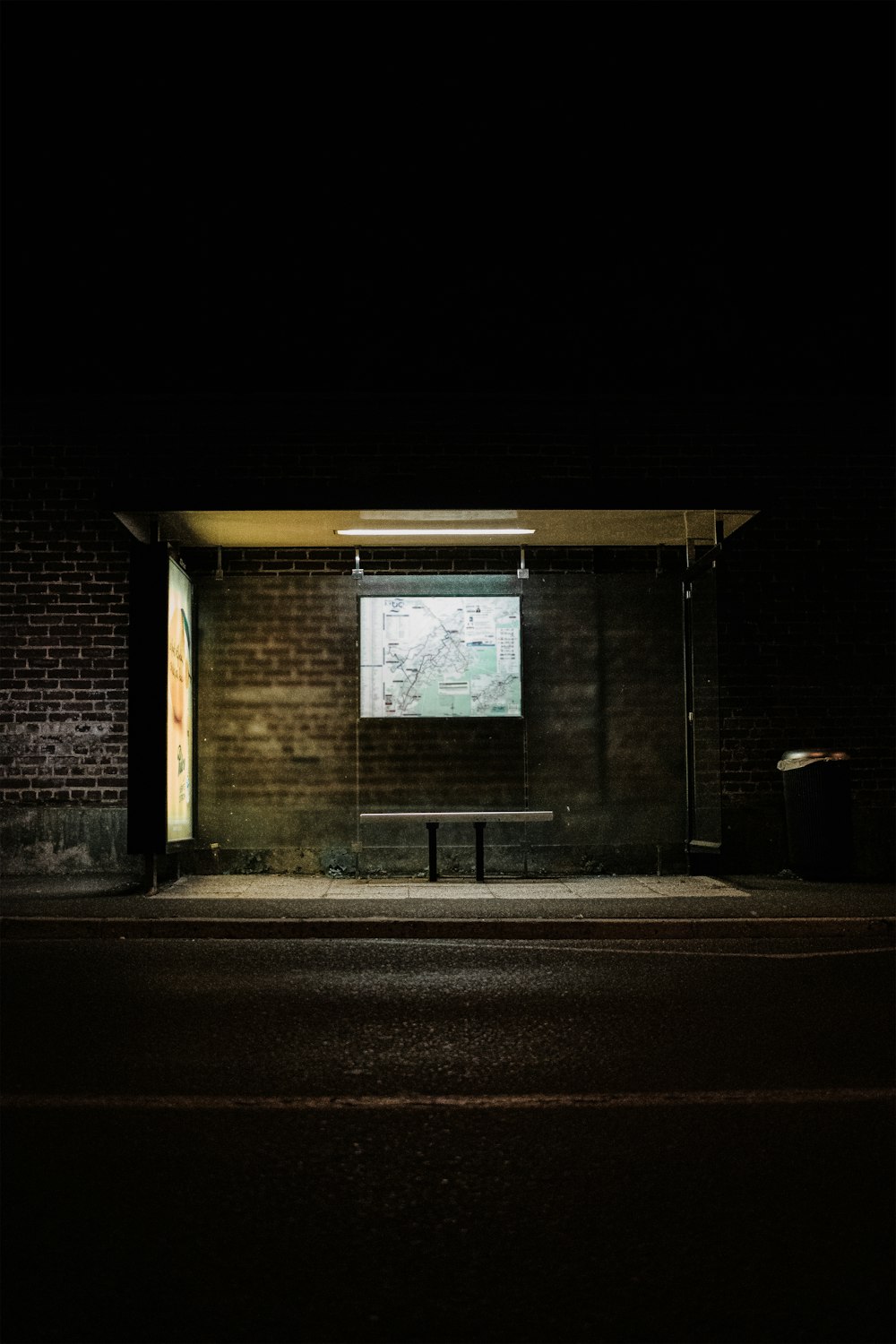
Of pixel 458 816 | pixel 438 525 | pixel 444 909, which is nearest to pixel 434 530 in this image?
pixel 438 525

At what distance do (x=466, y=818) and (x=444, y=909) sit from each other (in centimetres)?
214

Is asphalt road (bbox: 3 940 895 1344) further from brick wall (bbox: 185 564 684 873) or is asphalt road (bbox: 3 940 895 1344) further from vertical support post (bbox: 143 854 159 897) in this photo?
brick wall (bbox: 185 564 684 873)

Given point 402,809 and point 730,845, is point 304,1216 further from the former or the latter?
point 730,845

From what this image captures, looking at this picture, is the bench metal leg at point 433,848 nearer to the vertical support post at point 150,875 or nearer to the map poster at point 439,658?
the map poster at point 439,658

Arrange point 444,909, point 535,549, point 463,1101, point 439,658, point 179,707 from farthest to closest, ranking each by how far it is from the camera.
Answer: point 535,549
point 439,658
point 179,707
point 444,909
point 463,1101

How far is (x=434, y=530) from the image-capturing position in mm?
12148

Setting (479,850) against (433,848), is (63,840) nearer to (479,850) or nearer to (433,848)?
(433,848)

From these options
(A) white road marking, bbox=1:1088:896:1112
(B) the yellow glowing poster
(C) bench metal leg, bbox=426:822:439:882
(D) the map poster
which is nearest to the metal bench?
(C) bench metal leg, bbox=426:822:439:882

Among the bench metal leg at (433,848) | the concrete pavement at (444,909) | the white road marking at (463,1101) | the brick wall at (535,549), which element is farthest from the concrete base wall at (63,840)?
the white road marking at (463,1101)

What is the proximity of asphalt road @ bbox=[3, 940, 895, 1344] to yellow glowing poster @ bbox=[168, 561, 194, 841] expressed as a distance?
12.7 feet

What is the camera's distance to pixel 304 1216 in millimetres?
3732

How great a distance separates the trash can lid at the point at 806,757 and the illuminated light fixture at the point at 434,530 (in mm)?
3491

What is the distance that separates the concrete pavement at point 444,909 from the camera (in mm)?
9289

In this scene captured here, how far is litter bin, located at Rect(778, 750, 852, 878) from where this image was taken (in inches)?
471
